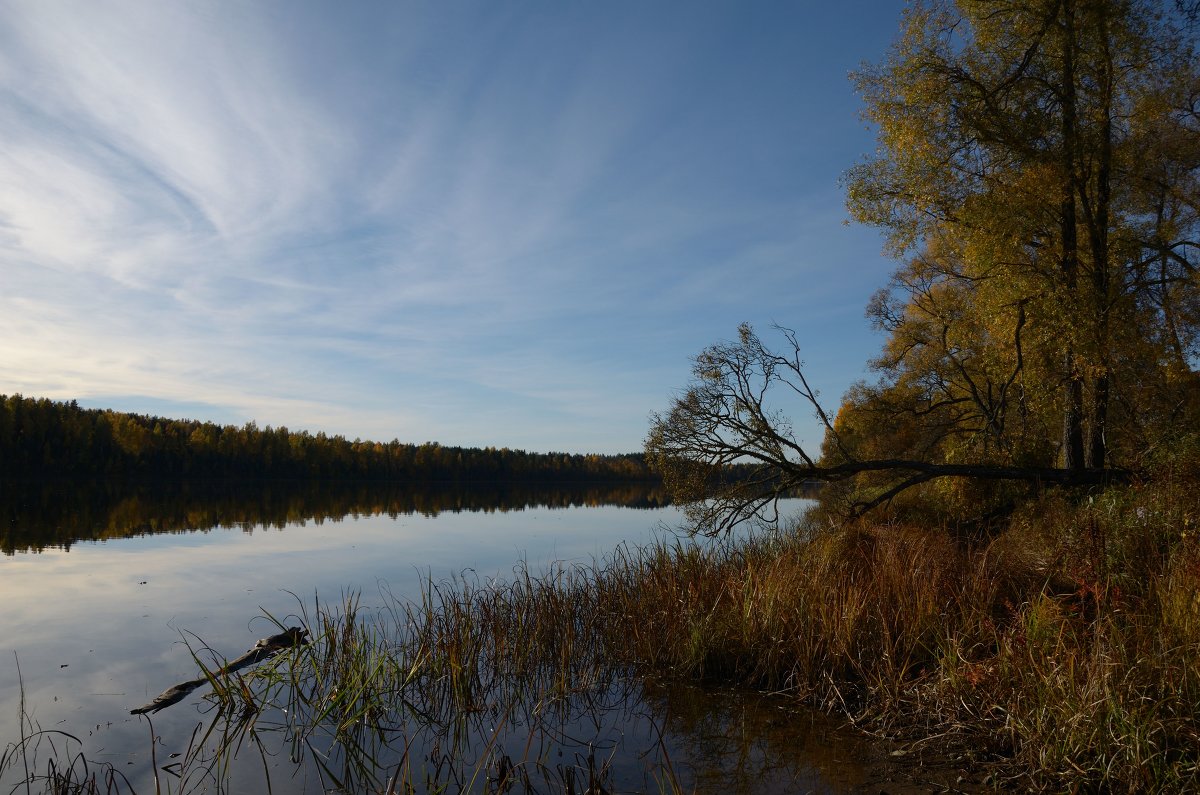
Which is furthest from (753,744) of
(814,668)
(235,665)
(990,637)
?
(235,665)

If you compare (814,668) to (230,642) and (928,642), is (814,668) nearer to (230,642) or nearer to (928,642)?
(928,642)

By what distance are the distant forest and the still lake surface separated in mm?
41236

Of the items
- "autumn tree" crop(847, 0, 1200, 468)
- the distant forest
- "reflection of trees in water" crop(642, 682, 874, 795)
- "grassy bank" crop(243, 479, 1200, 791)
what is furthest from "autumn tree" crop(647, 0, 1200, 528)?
the distant forest

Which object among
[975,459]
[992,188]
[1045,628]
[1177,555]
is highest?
[992,188]

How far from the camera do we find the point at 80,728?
679cm

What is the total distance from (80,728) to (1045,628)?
9.42 meters

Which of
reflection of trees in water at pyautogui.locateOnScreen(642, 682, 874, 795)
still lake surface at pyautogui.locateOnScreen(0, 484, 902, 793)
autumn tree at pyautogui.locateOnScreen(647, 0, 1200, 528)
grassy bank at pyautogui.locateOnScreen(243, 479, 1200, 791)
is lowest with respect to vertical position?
still lake surface at pyautogui.locateOnScreen(0, 484, 902, 793)

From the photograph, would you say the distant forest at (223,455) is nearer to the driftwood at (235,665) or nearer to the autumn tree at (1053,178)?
the autumn tree at (1053,178)

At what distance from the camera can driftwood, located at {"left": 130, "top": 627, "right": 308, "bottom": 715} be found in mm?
7135

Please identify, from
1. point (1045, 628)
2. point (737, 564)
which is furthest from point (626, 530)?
point (1045, 628)

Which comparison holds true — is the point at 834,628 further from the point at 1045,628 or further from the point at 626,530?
the point at 626,530

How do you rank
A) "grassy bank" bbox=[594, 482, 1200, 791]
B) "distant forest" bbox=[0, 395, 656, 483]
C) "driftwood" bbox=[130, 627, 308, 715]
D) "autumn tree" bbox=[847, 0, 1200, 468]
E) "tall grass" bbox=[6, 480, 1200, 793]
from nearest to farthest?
"grassy bank" bbox=[594, 482, 1200, 791] → "tall grass" bbox=[6, 480, 1200, 793] → "driftwood" bbox=[130, 627, 308, 715] → "autumn tree" bbox=[847, 0, 1200, 468] → "distant forest" bbox=[0, 395, 656, 483]

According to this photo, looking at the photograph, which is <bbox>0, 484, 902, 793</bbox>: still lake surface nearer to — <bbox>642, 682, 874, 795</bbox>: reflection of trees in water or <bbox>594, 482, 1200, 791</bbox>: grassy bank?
<bbox>642, 682, 874, 795</bbox>: reflection of trees in water

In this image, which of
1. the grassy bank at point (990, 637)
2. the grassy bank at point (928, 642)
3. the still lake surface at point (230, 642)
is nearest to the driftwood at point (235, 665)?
the still lake surface at point (230, 642)
